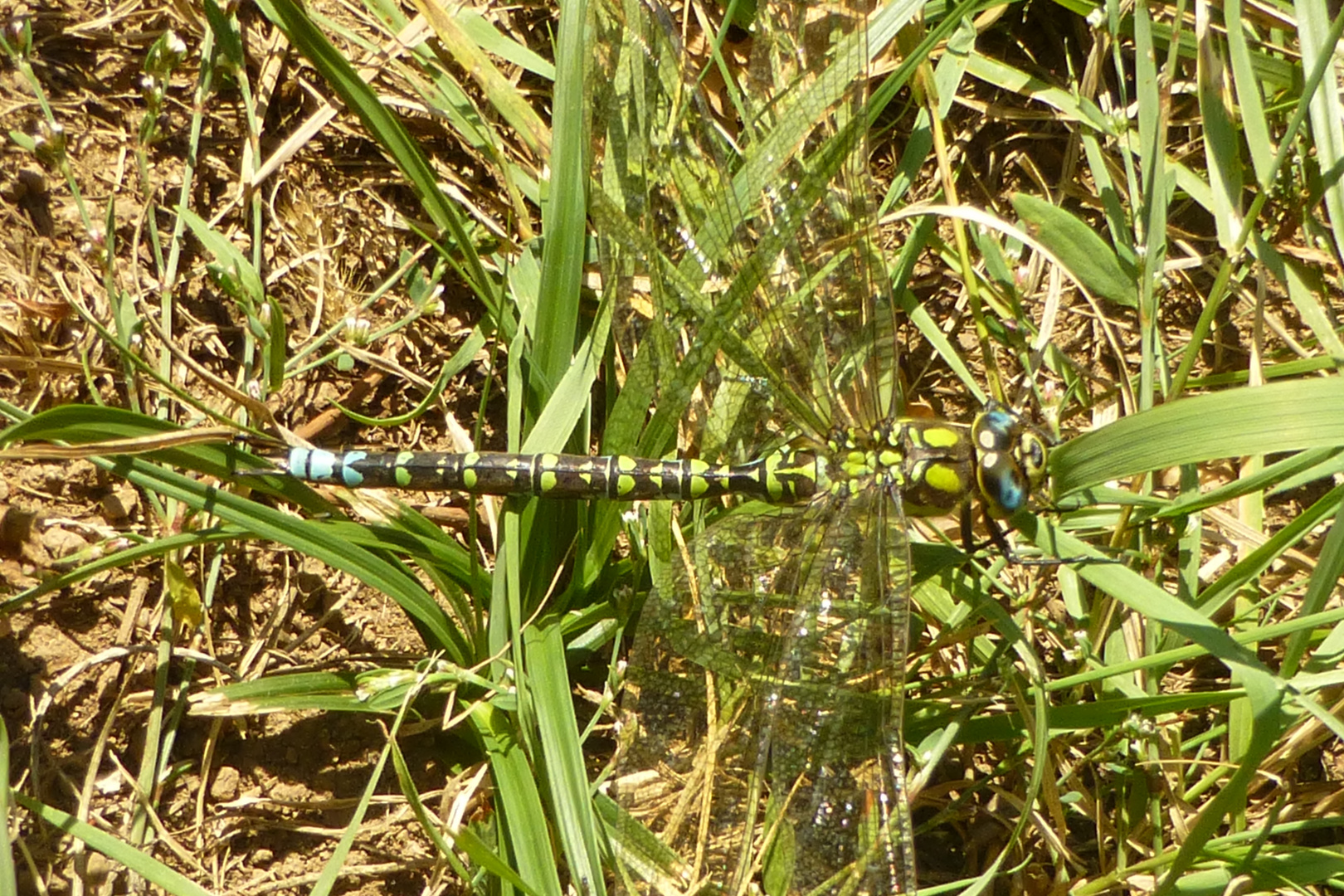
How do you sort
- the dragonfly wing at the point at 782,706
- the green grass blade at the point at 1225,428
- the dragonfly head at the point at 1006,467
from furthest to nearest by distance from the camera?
the dragonfly head at the point at 1006,467 → the dragonfly wing at the point at 782,706 → the green grass blade at the point at 1225,428

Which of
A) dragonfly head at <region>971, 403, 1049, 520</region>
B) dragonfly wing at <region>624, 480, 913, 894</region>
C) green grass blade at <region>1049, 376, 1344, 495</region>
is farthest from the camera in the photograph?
dragonfly head at <region>971, 403, 1049, 520</region>

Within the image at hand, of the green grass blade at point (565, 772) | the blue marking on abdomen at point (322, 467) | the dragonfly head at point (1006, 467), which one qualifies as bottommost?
the green grass blade at point (565, 772)

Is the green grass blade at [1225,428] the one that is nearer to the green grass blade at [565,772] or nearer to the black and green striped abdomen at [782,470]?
the black and green striped abdomen at [782,470]

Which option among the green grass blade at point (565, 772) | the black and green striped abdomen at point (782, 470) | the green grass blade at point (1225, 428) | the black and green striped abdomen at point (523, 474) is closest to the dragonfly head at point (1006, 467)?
the black and green striped abdomen at point (782, 470)

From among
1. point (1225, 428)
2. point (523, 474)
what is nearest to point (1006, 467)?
point (1225, 428)

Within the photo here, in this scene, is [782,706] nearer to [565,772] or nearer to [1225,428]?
[565,772]

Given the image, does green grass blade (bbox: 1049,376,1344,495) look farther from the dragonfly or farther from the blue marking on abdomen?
the blue marking on abdomen

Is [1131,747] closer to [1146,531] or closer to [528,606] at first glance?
[1146,531]

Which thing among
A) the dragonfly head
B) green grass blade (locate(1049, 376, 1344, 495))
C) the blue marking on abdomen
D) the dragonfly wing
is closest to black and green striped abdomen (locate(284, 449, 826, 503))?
the blue marking on abdomen
